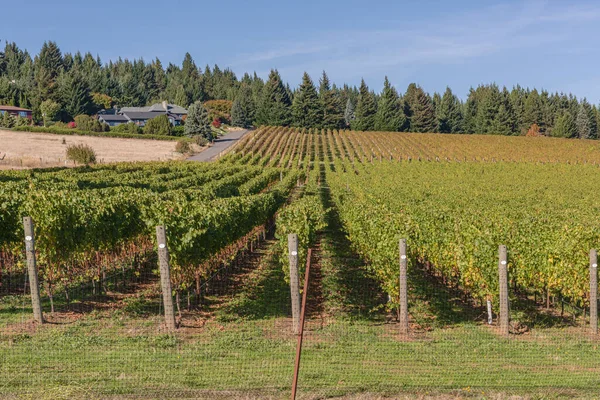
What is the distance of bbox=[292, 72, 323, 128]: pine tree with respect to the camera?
10906 cm

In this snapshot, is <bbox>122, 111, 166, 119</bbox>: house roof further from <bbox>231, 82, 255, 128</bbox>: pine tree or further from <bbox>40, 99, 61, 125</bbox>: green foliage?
<bbox>40, 99, 61, 125</bbox>: green foliage

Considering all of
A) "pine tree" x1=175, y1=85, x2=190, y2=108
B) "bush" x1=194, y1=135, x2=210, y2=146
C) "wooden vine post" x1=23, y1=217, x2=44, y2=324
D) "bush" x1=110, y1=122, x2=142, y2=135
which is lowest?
"wooden vine post" x1=23, y1=217, x2=44, y2=324

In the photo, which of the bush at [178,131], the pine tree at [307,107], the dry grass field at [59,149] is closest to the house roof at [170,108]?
the bush at [178,131]

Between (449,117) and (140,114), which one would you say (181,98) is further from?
(449,117)

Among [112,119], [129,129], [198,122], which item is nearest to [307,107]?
[198,122]

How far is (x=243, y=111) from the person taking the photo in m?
122

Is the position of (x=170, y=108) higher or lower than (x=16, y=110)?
higher

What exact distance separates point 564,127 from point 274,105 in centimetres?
5913

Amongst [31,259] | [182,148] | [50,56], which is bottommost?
[31,259]

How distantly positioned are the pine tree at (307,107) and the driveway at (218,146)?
477 inches

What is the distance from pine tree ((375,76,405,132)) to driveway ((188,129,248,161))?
27.9 meters

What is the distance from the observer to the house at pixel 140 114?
365 feet

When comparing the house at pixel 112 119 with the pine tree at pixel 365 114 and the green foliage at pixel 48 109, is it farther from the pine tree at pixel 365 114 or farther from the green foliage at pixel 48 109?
the pine tree at pixel 365 114

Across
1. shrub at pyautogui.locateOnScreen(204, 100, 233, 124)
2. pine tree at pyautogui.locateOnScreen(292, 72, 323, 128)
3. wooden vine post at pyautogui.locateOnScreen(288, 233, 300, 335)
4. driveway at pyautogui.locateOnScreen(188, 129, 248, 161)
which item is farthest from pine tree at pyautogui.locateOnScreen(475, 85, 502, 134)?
wooden vine post at pyautogui.locateOnScreen(288, 233, 300, 335)
